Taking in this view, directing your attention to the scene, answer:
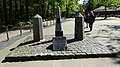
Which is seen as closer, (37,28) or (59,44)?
(59,44)

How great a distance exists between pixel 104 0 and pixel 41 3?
19078mm

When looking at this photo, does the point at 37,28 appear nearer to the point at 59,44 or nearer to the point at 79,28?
the point at 79,28

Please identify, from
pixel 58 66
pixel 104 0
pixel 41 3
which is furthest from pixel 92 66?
pixel 104 0

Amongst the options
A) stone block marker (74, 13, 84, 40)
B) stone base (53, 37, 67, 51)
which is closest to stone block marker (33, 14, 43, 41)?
stone block marker (74, 13, 84, 40)

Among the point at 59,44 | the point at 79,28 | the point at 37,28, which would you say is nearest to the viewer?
the point at 59,44

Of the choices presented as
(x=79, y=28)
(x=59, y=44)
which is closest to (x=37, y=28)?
(x=79, y=28)

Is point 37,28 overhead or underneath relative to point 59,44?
overhead

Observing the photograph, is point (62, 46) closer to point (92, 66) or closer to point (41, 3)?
point (92, 66)

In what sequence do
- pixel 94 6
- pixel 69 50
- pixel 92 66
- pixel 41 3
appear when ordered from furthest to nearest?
1. pixel 94 6
2. pixel 41 3
3. pixel 69 50
4. pixel 92 66

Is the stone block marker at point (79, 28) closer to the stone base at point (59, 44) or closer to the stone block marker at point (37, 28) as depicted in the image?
the stone block marker at point (37, 28)

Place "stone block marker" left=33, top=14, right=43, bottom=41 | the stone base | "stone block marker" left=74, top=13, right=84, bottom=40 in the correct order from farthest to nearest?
"stone block marker" left=74, top=13, right=84, bottom=40 → "stone block marker" left=33, top=14, right=43, bottom=41 → the stone base

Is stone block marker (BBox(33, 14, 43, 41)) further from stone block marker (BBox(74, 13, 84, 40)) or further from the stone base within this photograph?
the stone base

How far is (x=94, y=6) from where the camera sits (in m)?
109

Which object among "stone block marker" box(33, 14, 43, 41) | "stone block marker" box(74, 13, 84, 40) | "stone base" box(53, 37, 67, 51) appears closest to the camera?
"stone base" box(53, 37, 67, 51)
